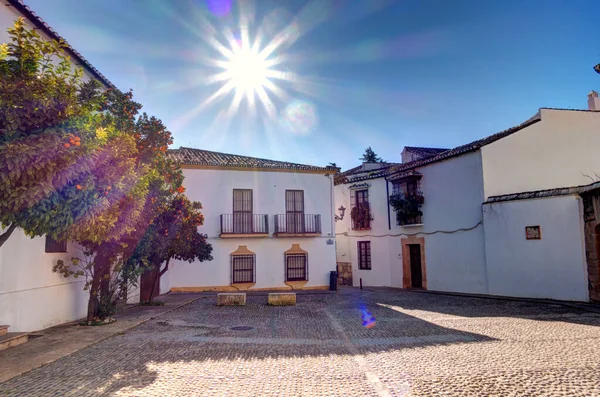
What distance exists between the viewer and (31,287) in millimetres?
8188

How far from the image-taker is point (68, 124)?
5.17 meters

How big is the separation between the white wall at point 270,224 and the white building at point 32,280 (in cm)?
805

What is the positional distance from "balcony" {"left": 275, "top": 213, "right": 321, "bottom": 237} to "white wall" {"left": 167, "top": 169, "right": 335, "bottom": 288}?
0.27m

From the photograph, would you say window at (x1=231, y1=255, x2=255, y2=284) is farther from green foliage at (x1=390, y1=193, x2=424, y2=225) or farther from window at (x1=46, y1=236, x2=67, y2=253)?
window at (x1=46, y1=236, x2=67, y2=253)

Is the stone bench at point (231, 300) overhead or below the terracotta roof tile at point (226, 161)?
below

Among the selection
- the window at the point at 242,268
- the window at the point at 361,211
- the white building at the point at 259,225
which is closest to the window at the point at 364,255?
the window at the point at 361,211

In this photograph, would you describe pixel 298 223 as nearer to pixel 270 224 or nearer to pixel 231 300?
pixel 270 224

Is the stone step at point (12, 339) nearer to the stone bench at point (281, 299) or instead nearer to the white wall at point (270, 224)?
the stone bench at point (281, 299)

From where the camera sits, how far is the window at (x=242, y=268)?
59.2 ft

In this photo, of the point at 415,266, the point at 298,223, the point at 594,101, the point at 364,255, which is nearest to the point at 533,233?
the point at 415,266

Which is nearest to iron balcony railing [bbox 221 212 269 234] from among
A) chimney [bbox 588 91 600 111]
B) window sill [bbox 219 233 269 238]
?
window sill [bbox 219 233 269 238]

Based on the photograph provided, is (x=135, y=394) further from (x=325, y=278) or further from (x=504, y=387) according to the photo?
(x=325, y=278)

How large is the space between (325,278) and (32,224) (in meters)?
15.1

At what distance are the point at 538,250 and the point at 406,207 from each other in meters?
6.29
